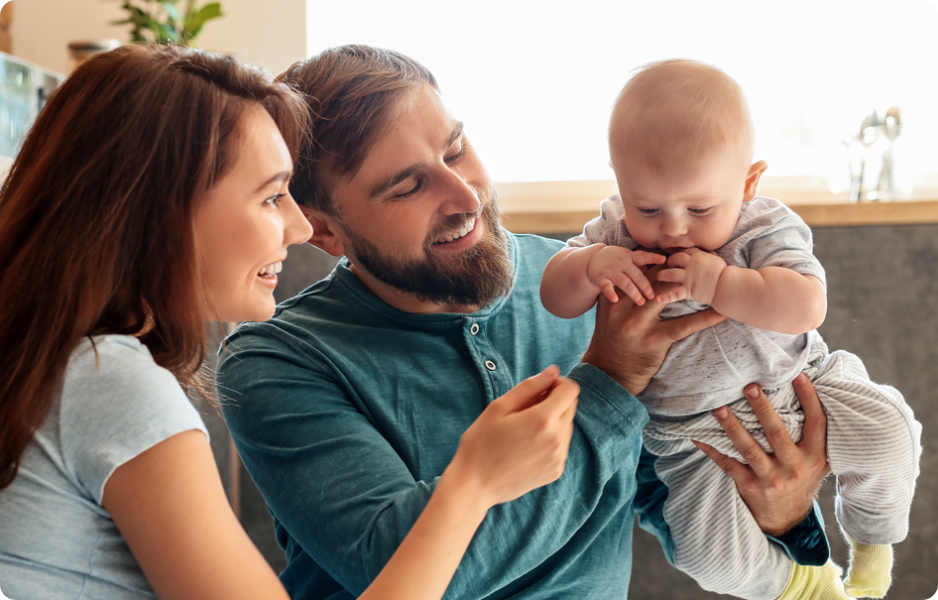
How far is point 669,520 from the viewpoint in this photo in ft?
4.06

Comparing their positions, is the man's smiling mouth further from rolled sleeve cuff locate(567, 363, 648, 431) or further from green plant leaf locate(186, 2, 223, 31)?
green plant leaf locate(186, 2, 223, 31)

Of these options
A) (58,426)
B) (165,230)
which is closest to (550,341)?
(165,230)

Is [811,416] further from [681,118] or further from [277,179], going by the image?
[277,179]

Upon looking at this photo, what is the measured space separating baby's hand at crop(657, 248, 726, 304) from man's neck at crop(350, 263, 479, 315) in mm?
415

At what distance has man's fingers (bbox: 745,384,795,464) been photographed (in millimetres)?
1128

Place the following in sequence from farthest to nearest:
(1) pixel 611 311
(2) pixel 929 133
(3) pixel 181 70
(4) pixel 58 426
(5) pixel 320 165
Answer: (2) pixel 929 133 < (5) pixel 320 165 < (1) pixel 611 311 < (3) pixel 181 70 < (4) pixel 58 426

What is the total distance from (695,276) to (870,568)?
2.13 feet

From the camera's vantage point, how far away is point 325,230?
4.77ft

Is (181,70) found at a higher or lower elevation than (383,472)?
higher

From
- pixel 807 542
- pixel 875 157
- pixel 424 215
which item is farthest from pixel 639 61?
pixel 807 542

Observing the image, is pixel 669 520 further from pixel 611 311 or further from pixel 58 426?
pixel 58 426

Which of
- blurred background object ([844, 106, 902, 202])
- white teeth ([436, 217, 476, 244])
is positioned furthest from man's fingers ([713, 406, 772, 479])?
blurred background object ([844, 106, 902, 202])

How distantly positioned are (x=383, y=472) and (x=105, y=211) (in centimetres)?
51

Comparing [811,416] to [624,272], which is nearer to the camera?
[624,272]
